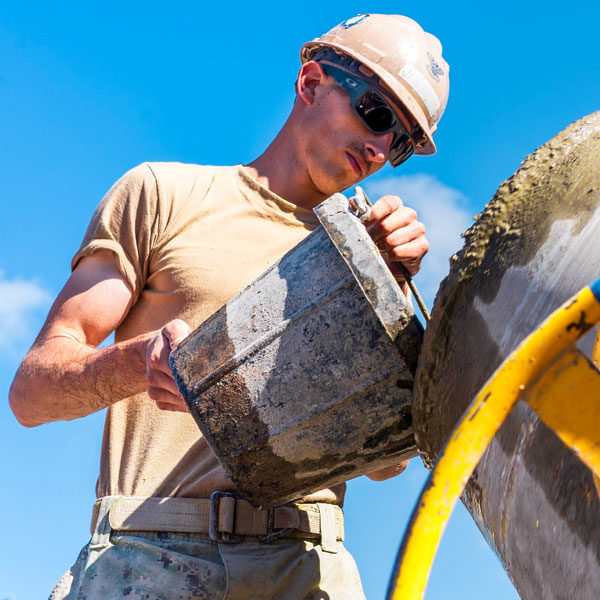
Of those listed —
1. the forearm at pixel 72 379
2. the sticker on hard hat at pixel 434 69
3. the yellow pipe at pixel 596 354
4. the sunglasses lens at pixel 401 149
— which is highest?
the sticker on hard hat at pixel 434 69

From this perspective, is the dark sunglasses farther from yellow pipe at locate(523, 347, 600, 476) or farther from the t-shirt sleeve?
yellow pipe at locate(523, 347, 600, 476)

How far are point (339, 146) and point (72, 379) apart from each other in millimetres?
1142

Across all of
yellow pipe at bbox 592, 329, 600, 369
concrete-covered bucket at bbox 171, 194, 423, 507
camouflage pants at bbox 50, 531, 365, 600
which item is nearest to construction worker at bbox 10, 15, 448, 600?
camouflage pants at bbox 50, 531, 365, 600

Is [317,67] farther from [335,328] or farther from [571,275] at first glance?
[571,275]

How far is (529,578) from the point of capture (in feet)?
3.35

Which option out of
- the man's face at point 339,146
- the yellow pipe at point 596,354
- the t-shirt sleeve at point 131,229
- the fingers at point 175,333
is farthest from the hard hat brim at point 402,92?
the yellow pipe at point 596,354

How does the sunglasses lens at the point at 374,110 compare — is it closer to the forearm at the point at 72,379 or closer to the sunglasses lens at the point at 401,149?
the sunglasses lens at the point at 401,149

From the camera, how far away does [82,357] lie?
2.10 metres

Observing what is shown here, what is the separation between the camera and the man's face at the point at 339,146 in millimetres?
2490

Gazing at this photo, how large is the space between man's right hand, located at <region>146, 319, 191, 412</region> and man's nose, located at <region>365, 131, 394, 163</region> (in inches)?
40.7

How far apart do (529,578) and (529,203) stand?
56 centimetres

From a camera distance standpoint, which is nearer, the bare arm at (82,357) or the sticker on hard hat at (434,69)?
the bare arm at (82,357)

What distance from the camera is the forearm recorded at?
6.45 ft

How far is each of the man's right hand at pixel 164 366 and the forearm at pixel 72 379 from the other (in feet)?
0.39
